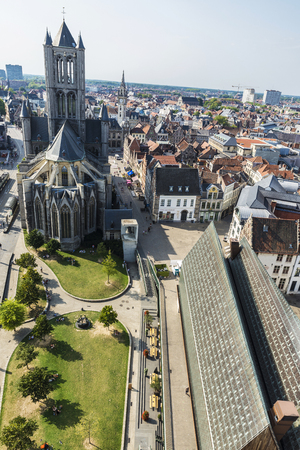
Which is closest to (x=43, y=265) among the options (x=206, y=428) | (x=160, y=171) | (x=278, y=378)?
(x=160, y=171)

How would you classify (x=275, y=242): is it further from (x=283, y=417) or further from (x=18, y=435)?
(x=18, y=435)

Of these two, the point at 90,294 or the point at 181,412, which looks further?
the point at 90,294

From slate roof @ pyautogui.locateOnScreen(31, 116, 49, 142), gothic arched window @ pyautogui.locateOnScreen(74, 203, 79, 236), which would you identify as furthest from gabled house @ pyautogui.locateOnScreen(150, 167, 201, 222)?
slate roof @ pyautogui.locateOnScreen(31, 116, 49, 142)

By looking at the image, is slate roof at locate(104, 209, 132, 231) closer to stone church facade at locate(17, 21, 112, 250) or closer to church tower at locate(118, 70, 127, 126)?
stone church facade at locate(17, 21, 112, 250)

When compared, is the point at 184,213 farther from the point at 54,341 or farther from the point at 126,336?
the point at 54,341

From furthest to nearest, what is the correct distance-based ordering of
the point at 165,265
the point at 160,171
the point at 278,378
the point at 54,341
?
the point at 160,171 → the point at 165,265 → the point at 54,341 → the point at 278,378

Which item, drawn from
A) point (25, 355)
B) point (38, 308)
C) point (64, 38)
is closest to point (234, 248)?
point (25, 355)
